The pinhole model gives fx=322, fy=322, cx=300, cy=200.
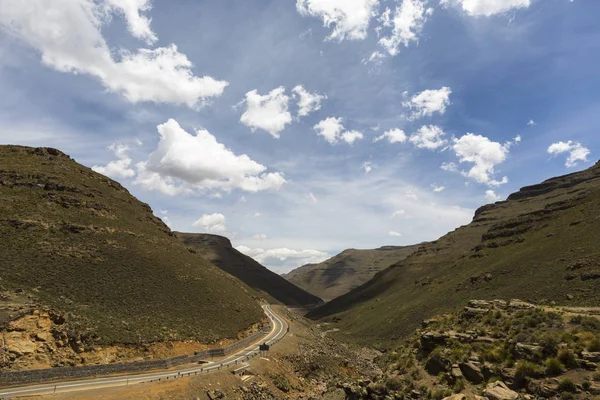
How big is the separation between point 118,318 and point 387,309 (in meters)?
73.4

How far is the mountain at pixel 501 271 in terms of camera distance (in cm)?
5268

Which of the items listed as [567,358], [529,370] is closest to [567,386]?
[529,370]

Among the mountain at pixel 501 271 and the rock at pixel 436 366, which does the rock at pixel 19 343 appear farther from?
the mountain at pixel 501 271

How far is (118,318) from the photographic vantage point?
40.3m

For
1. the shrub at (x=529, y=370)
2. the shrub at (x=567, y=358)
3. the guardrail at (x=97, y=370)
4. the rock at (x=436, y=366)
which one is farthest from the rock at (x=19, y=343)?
the shrub at (x=567, y=358)

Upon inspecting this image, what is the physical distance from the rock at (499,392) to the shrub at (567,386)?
55.6 inches

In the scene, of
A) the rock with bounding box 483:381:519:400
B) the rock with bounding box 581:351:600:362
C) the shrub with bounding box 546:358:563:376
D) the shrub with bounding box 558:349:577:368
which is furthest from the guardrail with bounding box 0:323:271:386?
the rock with bounding box 581:351:600:362

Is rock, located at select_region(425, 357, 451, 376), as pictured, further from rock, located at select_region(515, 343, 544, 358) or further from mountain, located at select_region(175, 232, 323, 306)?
mountain, located at select_region(175, 232, 323, 306)

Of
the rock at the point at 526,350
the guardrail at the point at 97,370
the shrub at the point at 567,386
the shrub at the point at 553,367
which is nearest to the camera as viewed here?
the shrub at the point at 567,386

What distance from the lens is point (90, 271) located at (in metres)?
46.5

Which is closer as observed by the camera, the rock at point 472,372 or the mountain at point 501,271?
the rock at point 472,372

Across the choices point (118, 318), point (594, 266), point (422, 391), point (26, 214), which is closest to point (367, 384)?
point (422, 391)

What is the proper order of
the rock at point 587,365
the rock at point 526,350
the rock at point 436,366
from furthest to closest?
1. the rock at point 436,366
2. the rock at point 526,350
3. the rock at point 587,365

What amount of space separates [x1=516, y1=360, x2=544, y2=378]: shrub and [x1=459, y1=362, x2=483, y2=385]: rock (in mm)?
1722
